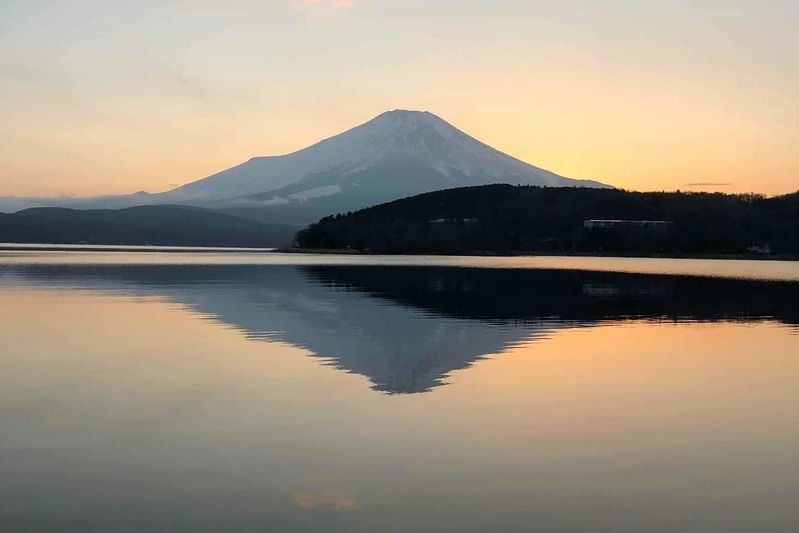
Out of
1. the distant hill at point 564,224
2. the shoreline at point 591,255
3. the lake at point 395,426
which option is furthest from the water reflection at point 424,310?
the distant hill at point 564,224

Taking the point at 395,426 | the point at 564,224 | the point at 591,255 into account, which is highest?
the point at 564,224

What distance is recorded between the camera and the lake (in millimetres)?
7508

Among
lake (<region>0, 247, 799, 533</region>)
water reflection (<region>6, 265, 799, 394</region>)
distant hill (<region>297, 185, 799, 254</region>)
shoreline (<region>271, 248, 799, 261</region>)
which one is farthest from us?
distant hill (<region>297, 185, 799, 254</region>)

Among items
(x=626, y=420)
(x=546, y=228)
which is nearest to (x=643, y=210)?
(x=546, y=228)

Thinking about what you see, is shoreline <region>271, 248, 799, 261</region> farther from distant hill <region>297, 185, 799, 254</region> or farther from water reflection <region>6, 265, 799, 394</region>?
water reflection <region>6, 265, 799, 394</region>

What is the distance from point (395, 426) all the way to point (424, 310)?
17.1 m

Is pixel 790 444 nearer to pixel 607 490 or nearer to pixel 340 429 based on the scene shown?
pixel 607 490

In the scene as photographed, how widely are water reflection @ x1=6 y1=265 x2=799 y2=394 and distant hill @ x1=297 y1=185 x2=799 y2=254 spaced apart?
91.4 metres

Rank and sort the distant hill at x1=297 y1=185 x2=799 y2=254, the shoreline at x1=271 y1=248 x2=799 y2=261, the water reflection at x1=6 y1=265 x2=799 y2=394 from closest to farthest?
the water reflection at x1=6 y1=265 x2=799 y2=394, the shoreline at x1=271 y1=248 x2=799 y2=261, the distant hill at x1=297 y1=185 x2=799 y2=254

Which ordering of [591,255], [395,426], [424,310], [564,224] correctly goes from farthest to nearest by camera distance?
1. [564,224]
2. [591,255]
3. [424,310]
4. [395,426]

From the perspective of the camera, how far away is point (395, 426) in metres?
10.6

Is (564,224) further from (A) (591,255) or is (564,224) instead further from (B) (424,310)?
(B) (424,310)

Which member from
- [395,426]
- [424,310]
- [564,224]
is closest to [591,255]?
[564,224]

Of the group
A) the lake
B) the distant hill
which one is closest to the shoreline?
the distant hill
